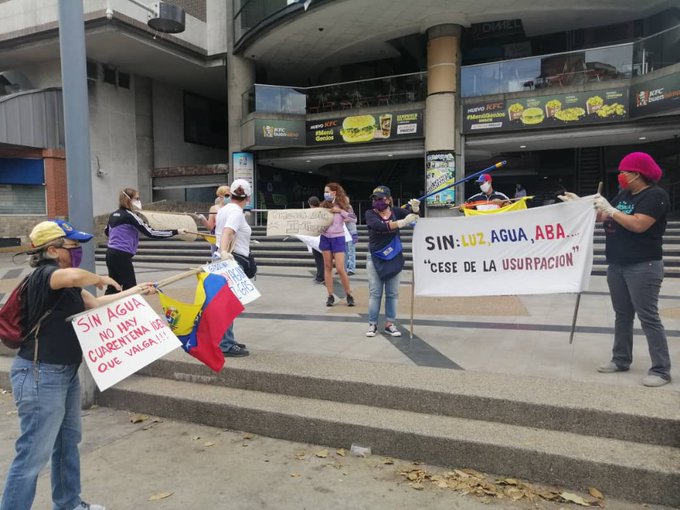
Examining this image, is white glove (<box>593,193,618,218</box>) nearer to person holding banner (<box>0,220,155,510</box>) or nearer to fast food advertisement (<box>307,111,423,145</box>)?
person holding banner (<box>0,220,155,510</box>)

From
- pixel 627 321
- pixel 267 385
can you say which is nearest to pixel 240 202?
pixel 267 385

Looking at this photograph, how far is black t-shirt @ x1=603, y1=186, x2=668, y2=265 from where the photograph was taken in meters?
3.87

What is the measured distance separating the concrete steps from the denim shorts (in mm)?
3095

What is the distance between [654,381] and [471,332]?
2.14 metres

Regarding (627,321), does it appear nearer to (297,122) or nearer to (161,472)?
(161,472)

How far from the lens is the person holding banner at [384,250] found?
550cm

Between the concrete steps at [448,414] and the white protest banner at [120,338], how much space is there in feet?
3.86

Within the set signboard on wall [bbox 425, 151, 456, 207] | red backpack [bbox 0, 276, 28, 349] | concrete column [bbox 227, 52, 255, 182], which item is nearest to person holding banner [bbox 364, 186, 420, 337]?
red backpack [bbox 0, 276, 28, 349]

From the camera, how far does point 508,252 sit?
16.7ft

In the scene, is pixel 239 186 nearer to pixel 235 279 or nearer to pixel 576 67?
pixel 235 279

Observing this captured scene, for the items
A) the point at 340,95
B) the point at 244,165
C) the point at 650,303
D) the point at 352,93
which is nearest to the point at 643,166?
the point at 650,303

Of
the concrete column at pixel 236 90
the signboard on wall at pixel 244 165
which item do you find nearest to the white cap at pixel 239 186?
the signboard on wall at pixel 244 165

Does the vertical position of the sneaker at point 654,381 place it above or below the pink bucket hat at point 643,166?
below

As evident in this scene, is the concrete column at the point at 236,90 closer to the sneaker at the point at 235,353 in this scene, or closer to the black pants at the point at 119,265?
the black pants at the point at 119,265
